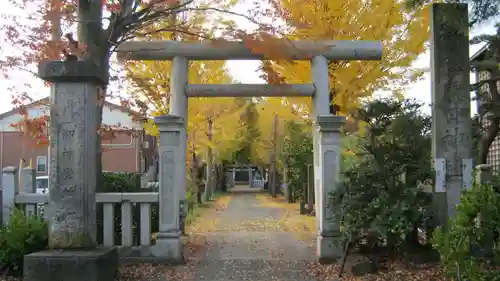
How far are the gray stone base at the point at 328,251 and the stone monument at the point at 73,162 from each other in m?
3.77

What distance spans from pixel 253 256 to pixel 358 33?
7.74 metres

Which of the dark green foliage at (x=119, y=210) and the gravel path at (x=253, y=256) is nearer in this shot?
the gravel path at (x=253, y=256)

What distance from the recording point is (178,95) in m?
11.2

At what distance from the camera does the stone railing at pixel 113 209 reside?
360 inches

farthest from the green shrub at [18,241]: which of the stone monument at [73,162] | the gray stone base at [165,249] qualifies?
the gray stone base at [165,249]

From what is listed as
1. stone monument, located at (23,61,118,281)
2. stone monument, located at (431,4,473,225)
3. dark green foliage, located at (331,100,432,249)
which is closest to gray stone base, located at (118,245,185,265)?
stone monument, located at (23,61,118,281)

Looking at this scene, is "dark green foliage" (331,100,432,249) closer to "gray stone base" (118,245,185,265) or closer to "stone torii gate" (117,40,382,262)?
"stone torii gate" (117,40,382,262)

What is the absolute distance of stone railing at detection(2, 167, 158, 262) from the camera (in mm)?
9133

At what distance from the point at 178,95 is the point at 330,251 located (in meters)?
4.57

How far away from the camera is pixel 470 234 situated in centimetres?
651

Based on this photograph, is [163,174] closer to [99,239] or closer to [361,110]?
[99,239]

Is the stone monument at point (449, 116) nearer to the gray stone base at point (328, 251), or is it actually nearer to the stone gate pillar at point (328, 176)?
the stone gate pillar at point (328, 176)

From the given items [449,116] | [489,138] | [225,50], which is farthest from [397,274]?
[489,138]

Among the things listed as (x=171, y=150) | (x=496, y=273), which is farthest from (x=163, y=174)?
(x=496, y=273)
